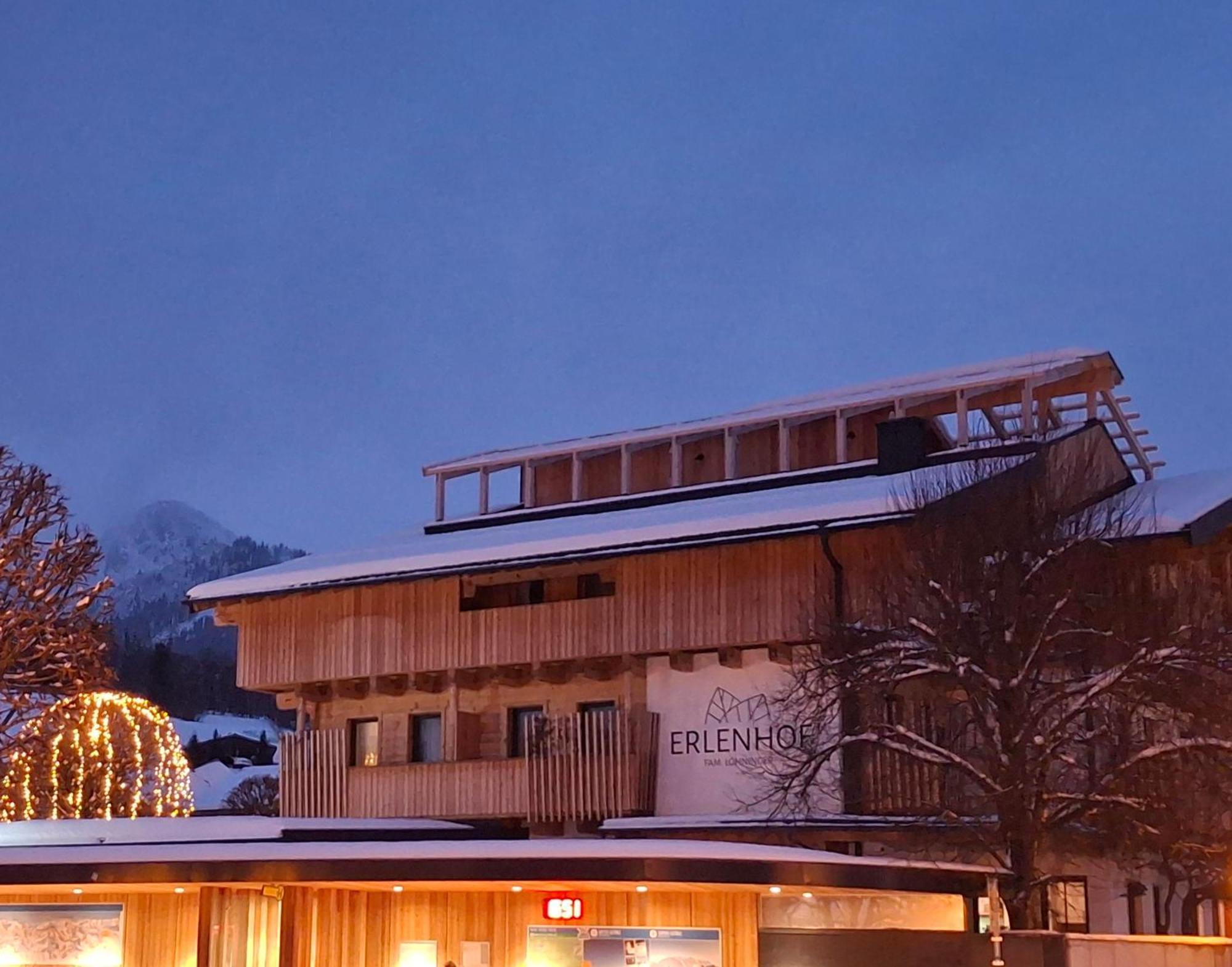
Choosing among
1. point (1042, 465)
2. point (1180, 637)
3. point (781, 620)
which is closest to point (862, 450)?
point (781, 620)

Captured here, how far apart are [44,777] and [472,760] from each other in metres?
13.8

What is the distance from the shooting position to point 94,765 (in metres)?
42.2

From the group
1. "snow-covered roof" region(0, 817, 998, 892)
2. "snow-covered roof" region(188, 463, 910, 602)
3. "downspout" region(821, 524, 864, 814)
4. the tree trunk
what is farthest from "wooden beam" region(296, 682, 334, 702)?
the tree trunk

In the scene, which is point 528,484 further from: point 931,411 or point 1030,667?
point 1030,667

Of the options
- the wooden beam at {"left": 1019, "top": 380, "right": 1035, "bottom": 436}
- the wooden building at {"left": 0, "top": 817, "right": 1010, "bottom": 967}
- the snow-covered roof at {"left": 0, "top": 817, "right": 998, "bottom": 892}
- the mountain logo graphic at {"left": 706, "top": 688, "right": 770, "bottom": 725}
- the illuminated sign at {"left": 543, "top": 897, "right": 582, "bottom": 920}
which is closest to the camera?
the snow-covered roof at {"left": 0, "top": 817, "right": 998, "bottom": 892}

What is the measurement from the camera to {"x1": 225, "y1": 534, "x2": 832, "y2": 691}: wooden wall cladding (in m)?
27.3

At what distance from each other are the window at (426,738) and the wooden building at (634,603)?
0.05 metres

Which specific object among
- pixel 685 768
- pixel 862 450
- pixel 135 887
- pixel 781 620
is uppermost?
pixel 862 450

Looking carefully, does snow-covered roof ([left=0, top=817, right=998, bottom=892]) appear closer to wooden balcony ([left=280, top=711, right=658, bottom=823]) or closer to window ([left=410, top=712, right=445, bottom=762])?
wooden balcony ([left=280, top=711, right=658, bottom=823])

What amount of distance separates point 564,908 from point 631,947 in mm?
865

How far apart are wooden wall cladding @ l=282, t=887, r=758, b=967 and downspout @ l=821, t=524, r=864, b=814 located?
776cm

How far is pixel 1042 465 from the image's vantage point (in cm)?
2339

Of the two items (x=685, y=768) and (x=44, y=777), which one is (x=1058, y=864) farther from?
(x=44, y=777)

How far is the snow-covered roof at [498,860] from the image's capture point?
16.1 metres
